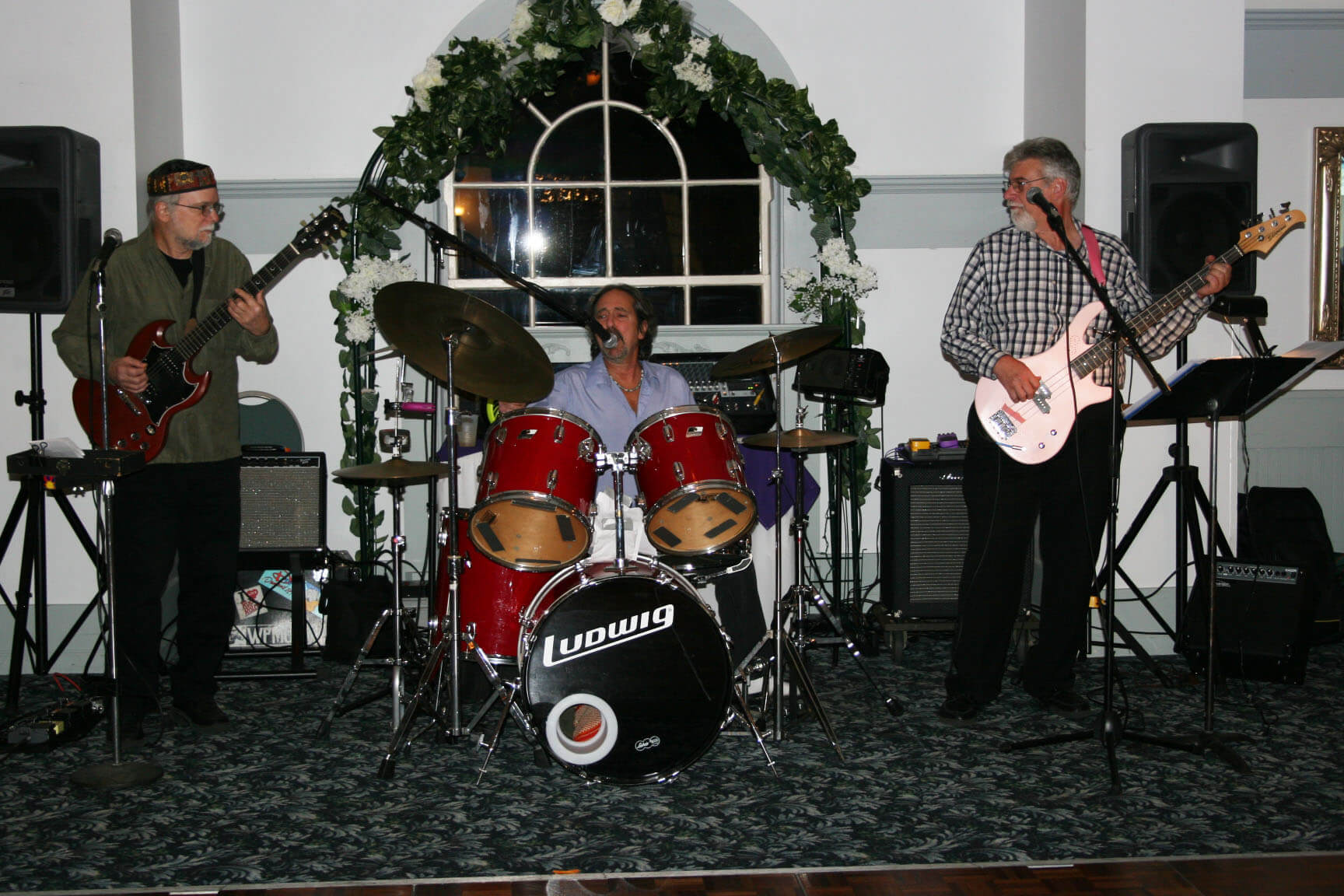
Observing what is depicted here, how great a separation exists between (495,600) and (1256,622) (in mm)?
2979

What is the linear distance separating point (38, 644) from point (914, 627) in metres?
3.59

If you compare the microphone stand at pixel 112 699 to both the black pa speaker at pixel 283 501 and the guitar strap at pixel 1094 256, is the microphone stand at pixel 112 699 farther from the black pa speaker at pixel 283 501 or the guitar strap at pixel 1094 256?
the guitar strap at pixel 1094 256

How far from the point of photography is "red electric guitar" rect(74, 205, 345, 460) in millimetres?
3576

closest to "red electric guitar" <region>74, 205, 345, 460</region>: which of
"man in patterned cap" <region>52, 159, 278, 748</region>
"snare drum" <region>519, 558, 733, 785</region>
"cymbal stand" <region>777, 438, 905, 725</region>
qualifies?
"man in patterned cap" <region>52, 159, 278, 748</region>

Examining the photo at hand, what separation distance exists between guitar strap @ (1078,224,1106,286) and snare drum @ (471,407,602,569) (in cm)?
176

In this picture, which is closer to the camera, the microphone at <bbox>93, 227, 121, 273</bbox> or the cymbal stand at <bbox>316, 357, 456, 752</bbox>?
the microphone at <bbox>93, 227, 121, 273</bbox>

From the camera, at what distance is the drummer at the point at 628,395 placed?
3.75m

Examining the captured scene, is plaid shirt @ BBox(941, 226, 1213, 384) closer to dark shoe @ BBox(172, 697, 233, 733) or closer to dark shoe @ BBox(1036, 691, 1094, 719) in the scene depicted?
dark shoe @ BBox(1036, 691, 1094, 719)

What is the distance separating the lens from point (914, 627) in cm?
475

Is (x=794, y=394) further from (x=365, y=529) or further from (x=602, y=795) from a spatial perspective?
(x=602, y=795)

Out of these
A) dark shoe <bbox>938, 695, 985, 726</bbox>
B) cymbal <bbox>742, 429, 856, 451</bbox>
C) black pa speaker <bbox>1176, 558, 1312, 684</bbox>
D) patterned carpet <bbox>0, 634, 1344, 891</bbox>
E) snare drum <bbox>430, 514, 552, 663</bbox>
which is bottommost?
patterned carpet <bbox>0, 634, 1344, 891</bbox>

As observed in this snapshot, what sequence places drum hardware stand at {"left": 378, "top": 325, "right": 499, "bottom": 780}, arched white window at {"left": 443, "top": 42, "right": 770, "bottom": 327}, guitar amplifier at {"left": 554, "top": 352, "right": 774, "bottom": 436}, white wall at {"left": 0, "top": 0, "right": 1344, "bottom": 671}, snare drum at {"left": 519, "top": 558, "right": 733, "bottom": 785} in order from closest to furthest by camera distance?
snare drum at {"left": 519, "top": 558, "right": 733, "bottom": 785}
drum hardware stand at {"left": 378, "top": 325, "right": 499, "bottom": 780}
guitar amplifier at {"left": 554, "top": 352, "right": 774, "bottom": 436}
white wall at {"left": 0, "top": 0, "right": 1344, "bottom": 671}
arched white window at {"left": 443, "top": 42, "right": 770, "bottom": 327}

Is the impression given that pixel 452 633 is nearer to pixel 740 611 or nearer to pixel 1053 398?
pixel 740 611

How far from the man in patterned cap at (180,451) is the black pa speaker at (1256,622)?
3.61 metres
